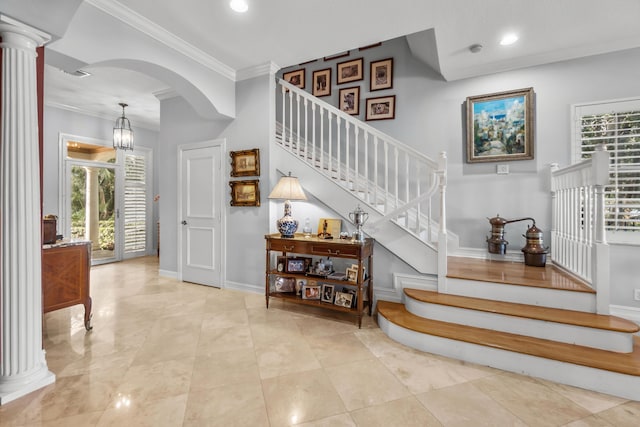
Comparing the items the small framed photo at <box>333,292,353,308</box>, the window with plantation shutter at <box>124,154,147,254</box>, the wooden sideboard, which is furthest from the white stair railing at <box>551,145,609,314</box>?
the window with plantation shutter at <box>124,154,147,254</box>

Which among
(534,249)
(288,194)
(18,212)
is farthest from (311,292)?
(534,249)

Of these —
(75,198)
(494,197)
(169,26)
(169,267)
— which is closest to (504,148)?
(494,197)

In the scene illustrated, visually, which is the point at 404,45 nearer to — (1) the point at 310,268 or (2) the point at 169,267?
(1) the point at 310,268

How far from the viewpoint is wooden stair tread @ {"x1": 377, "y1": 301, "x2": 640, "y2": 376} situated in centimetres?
189

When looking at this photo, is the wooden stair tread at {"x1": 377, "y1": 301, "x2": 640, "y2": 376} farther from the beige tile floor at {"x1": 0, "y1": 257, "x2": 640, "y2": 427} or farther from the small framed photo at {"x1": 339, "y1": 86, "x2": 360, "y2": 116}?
the small framed photo at {"x1": 339, "y1": 86, "x2": 360, "y2": 116}

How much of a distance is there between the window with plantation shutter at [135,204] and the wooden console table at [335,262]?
14.5 ft

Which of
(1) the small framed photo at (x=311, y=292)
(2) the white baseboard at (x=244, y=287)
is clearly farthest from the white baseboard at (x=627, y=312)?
(2) the white baseboard at (x=244, y=287)

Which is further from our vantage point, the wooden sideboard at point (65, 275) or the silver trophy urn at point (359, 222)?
the silver trophy urn at point (359, 222)

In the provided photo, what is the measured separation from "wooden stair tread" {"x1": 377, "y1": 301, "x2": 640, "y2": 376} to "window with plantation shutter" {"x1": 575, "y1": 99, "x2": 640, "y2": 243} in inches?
56.0

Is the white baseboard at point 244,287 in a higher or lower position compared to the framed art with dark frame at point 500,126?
lower

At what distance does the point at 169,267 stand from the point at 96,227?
2.34 m

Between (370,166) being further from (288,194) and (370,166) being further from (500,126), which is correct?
(500,126)

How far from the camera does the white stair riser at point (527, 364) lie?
1.83 metres

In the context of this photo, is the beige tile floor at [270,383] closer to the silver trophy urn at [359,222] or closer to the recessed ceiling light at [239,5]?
the silver trophy urn at [359,222]
